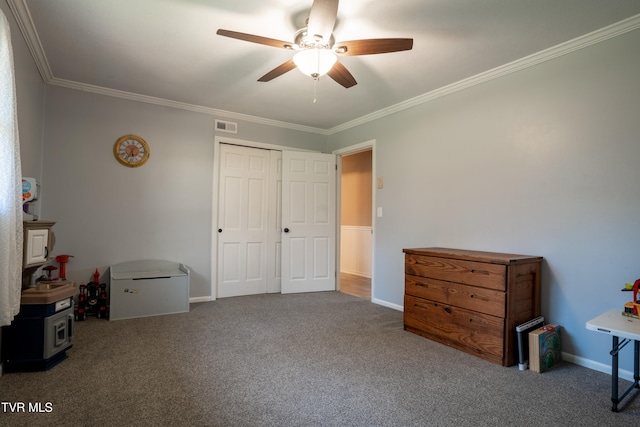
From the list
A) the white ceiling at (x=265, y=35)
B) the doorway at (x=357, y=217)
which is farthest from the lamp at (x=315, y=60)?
the doorway at (x=357, y=217)

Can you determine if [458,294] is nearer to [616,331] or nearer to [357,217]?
[616,331]

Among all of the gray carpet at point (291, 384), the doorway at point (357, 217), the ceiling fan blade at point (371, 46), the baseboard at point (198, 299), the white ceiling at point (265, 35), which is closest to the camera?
the gray carpet at point (291, 384)

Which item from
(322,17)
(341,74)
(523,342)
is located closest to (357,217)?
(341,74)

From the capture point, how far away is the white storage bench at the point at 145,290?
336cm

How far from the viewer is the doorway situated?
6.13 metres

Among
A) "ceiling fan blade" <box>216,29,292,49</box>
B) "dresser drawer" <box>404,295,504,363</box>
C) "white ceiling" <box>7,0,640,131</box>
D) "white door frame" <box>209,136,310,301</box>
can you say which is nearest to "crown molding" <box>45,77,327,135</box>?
"white ceiling" <box>7,0,640,131</box>

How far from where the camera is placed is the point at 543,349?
2.33 meters

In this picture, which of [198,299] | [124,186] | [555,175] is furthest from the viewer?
[198,299]

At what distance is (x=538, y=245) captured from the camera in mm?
2682

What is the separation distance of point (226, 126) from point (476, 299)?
11.6ft

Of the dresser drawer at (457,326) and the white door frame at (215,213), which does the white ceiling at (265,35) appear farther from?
the dresser drawer at (457,326)

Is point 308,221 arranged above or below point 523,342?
above

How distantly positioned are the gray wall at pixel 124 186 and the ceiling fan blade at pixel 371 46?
258 centimetres

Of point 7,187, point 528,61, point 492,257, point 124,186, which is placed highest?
point 528,61
